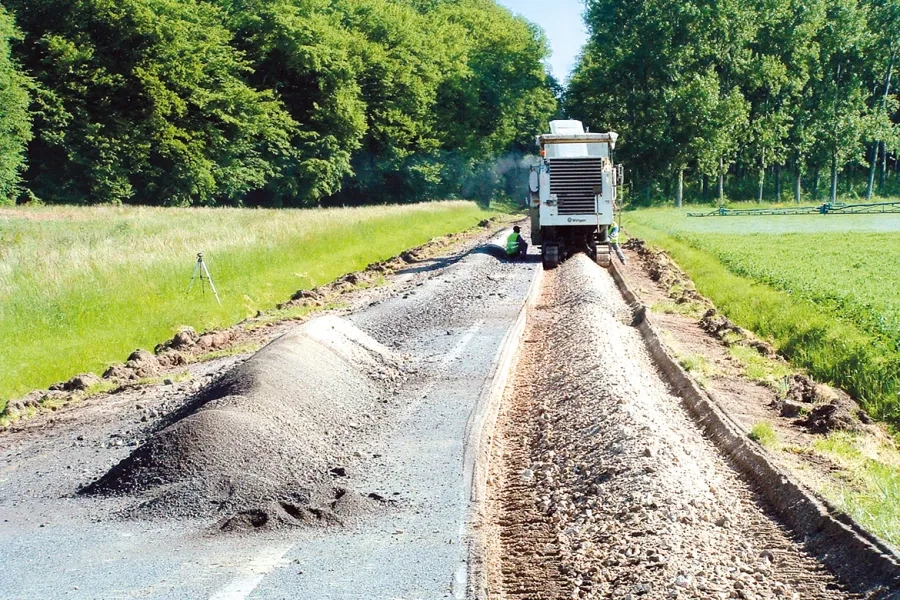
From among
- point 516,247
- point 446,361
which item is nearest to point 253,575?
point 446,361

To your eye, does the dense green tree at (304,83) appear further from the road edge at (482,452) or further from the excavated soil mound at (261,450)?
the excavated soil mound at (261,450)

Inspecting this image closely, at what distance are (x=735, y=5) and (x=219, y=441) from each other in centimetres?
6991

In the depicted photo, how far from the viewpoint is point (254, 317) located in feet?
67.6

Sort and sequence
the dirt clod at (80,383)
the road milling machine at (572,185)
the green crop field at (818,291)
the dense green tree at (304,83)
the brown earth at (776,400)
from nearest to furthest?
the brown earth at (776,400), the green crop field at (818,291), the dirt clod at (80,383), the road milling machine at (572,185), the dense green tree at (304,83)

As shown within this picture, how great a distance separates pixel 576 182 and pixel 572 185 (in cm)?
15

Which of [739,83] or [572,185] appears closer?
A: [572,185]

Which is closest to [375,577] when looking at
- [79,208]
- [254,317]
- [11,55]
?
[254,317]

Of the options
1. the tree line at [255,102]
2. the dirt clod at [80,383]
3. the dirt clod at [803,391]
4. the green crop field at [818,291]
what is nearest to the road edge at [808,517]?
the dirt clod at [803,391]

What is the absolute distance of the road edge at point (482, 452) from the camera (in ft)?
21.9

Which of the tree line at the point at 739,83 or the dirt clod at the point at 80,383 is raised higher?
the tree line at the point at 739,83

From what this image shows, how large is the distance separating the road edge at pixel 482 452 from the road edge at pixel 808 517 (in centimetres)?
233

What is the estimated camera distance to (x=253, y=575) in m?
6.71

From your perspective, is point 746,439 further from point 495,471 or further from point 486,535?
point 486,535

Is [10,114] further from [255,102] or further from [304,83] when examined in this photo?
[304,83]
